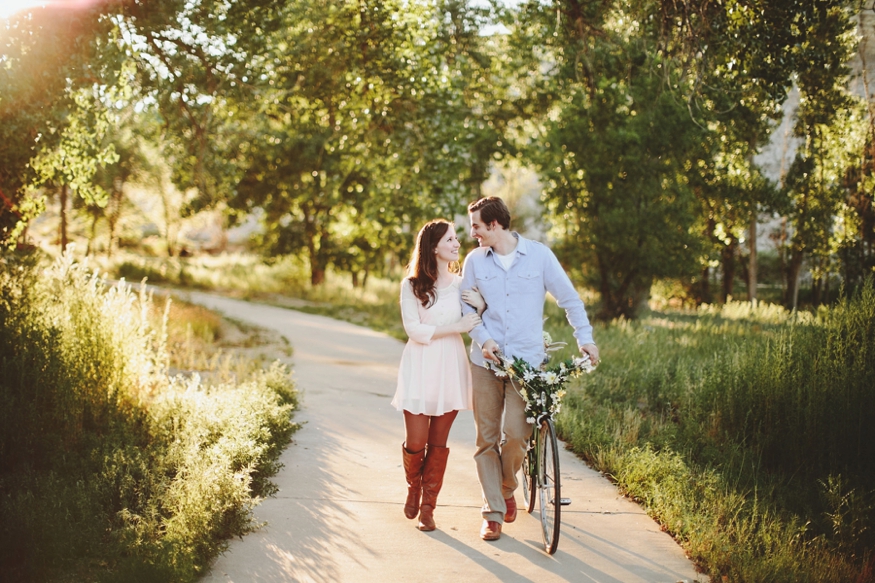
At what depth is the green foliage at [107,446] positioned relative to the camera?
4.53m

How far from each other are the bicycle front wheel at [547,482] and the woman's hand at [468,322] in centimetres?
76

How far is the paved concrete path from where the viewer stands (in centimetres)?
445

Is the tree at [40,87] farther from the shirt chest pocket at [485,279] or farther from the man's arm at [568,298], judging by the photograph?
the man's arm at [568,298]

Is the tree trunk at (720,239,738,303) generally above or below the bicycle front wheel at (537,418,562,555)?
above

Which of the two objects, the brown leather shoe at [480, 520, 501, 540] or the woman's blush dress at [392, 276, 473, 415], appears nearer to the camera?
the brown leather shoe at [480, 520, 501, 540]

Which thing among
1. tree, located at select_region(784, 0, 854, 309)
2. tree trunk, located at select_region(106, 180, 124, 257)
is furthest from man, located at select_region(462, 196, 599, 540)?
tree trunk, located at select_region(106, 180, 124, 257)

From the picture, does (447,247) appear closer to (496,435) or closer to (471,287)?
(471,287)

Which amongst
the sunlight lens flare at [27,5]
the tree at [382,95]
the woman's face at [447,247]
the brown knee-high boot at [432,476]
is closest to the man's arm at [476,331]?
the woman's face at [447,247]

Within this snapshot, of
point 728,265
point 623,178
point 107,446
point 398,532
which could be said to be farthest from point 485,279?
point 728,265

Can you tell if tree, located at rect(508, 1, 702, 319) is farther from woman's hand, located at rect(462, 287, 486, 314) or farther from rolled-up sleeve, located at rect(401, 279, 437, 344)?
rolled-up sleeve, located at rect(401, 279, 437, 344)

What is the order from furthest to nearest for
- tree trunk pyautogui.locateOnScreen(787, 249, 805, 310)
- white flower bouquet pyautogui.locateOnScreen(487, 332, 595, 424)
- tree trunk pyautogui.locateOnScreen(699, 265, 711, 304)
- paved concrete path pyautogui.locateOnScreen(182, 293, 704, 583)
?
tree trunk pyautogui.locateOnScreen(699, 265, 711, 304) → tree trunk pyautogui.locateOnScreen(787, 249, 805, 310) → white flower bouquet pyautogui.locateOnScreen(487, 332, 595, 424) → paved concrete path pyautogui.locateOnScreen(182, 293, 704, 583)

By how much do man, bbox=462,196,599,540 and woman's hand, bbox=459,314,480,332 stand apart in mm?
91

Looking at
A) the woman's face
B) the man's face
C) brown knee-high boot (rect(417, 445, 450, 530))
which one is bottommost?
brown knee-high boot (rect(417, 445, 450, 530))

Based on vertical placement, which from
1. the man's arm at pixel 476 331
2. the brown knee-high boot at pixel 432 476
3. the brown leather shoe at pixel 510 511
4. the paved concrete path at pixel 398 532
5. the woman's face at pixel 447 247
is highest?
the woman's face at pixel 447 247
